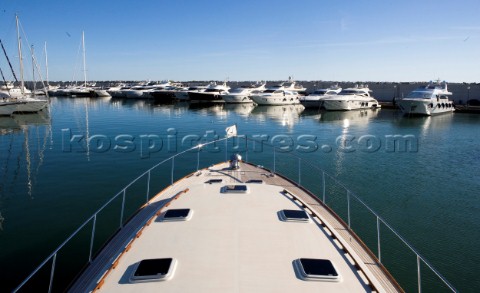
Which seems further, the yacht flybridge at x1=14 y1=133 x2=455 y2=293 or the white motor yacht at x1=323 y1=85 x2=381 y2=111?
the white motor yacht at x1=323 y1=85 x2=381 y2=111

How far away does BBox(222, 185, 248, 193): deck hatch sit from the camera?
401 inches

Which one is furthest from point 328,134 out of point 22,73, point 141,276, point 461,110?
point 22,73

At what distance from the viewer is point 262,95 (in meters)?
68.5

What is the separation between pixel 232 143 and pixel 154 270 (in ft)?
81.5

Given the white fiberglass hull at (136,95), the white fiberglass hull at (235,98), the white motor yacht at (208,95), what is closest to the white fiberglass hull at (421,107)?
the white fiberglass hull at (235,98)

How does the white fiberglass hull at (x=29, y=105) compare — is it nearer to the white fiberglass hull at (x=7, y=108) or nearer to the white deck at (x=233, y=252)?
the white fiberglass hull at (x=7, y=108)

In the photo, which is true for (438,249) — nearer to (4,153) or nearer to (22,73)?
(4,153)

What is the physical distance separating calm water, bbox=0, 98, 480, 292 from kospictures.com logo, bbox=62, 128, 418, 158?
0.36ft

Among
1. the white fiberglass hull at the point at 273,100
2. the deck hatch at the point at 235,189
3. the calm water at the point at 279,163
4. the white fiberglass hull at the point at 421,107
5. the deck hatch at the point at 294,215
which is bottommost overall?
the calm water at the point at 279,163

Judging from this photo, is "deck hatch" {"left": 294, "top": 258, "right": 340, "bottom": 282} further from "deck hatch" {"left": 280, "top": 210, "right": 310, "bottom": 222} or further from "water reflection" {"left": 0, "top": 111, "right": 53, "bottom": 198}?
"water reflection" {"left": 0, "top": 111, "right": 53, "bottom": 198}

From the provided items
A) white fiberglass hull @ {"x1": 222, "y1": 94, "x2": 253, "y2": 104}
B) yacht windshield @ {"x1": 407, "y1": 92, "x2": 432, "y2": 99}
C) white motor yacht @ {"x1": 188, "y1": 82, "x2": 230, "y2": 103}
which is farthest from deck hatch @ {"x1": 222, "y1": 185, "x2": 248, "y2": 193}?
white motor yacht @ {"x1": 188, "y1": 82, "x2": 230, "y2": 103}

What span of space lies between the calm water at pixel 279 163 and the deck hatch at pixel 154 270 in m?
6.24

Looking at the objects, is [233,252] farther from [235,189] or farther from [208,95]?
[208,95]

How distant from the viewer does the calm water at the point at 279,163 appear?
1206cm
